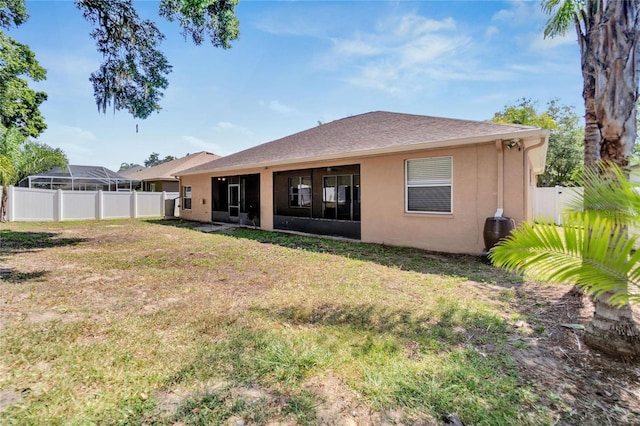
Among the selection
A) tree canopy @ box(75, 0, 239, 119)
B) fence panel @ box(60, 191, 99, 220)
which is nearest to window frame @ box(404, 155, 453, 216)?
tree canopy @ box(75, 0, 239, 119)

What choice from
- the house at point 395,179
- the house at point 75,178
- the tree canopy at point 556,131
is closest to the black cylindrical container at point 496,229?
the house at point 395,179

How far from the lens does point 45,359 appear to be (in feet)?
9.23

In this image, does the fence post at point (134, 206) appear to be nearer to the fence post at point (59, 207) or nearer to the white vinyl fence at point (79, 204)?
the white vinyl fence at point (79, 204)

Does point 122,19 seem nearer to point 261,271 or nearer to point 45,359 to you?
point 261,271

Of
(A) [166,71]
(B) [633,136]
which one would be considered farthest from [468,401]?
(A) [166,71]

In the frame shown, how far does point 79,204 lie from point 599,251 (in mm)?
Result: 21728

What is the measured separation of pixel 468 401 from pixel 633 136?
10.9 ft

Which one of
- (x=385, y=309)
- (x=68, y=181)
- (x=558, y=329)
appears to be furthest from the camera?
(x=68, y=181)

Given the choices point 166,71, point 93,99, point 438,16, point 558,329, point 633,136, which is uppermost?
point 438,16

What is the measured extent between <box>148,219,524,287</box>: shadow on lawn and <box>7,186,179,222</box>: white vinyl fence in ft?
40.6

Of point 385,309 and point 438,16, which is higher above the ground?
point 438,16

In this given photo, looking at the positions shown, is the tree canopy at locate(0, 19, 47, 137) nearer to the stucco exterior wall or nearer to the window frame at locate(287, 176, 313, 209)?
the window frame at locate(287, 176, 313, 209)

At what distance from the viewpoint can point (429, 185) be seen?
28.1 ft

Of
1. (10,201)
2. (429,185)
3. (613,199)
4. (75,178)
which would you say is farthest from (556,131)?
(75,178)
